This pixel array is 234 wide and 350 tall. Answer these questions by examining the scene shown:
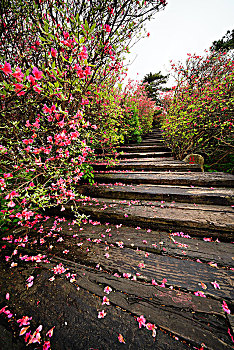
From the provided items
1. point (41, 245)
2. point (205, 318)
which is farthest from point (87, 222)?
point (205, 318)

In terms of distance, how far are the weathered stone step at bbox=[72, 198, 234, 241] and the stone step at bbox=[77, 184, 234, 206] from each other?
0.15 m

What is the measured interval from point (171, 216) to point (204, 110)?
14.4 feet

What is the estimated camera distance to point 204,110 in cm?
449

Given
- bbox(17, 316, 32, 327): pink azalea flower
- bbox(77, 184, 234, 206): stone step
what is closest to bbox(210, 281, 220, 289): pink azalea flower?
bbox(77, 184, 234, 206): stone step

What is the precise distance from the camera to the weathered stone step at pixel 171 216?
6.14 feet

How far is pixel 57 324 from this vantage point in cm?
111

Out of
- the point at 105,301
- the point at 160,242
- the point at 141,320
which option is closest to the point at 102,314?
the point at 105,301

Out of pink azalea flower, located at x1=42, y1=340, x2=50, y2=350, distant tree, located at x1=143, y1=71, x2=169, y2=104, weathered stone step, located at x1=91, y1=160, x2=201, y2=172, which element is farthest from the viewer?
distant tree, located at x1=143, y1=71, x2=169, y2=104

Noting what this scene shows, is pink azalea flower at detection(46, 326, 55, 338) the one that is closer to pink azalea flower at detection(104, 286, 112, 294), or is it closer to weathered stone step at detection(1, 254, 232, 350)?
weathered stone step at detection(1, 254, 232, 350)

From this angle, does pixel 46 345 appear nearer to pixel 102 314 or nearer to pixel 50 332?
pixel 50 332

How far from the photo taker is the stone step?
2.38 m

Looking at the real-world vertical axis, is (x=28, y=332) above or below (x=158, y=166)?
below

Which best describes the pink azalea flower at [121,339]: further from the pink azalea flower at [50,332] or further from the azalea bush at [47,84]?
the azalea bush at [47,84]

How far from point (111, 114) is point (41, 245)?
3.74 meters
